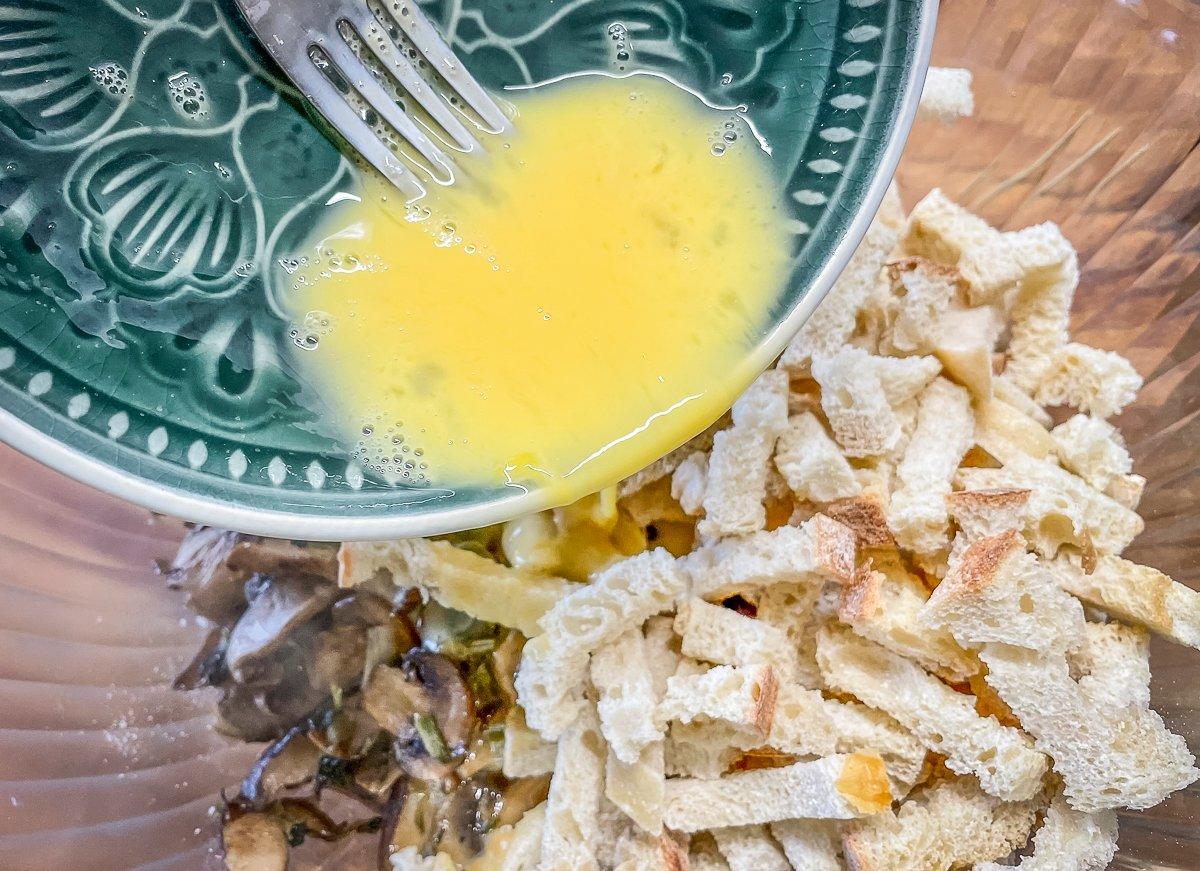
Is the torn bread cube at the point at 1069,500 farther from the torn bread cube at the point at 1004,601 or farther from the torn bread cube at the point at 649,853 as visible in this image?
the torn bread cube at the point at 649,853

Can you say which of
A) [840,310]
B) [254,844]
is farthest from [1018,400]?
[254,844]

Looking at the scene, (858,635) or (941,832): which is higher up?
(858,635)

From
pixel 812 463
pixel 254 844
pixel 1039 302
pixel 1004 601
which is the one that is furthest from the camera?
pixel 1039 302

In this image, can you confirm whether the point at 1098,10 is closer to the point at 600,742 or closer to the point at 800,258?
the point at 800,258

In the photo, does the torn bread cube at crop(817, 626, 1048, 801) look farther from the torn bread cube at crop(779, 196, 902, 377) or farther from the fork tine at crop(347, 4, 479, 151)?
the fork tine at crop(347, 4, 479, 151)

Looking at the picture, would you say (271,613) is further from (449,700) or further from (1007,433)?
(1007,433)

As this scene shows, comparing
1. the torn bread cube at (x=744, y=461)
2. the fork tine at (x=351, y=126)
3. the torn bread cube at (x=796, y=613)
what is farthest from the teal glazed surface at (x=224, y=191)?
the torn bread cube at (x=796, y=613)
